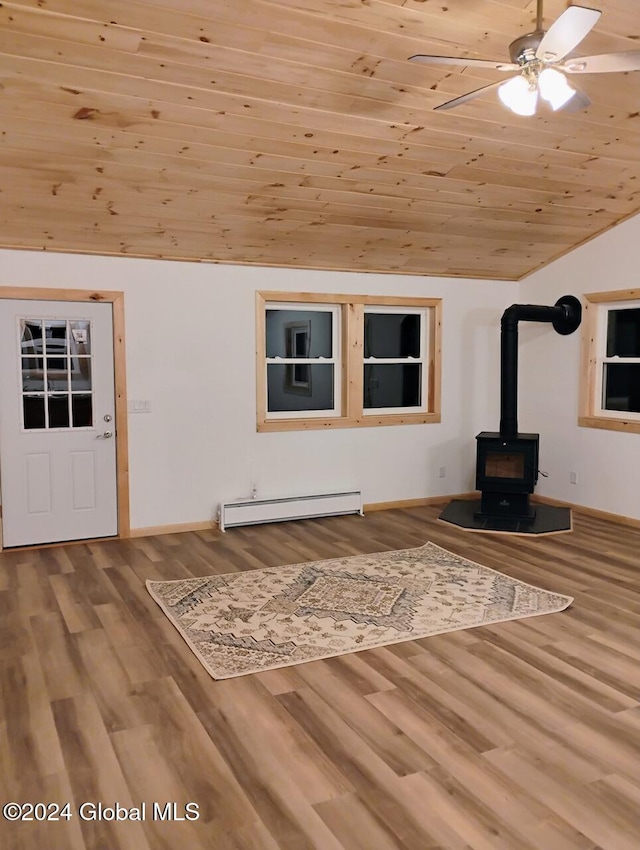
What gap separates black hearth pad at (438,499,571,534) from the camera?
5969 millimetres

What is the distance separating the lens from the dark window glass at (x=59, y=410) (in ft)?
18.2

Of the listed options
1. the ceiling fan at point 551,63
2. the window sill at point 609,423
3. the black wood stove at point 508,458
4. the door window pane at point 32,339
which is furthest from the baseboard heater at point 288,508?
the ceiling fan at point 551,63

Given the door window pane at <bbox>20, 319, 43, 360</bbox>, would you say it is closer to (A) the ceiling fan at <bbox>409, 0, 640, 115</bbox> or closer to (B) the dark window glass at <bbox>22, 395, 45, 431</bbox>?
(B) the dark window glass at <bbox>22, 395, 45, 431</bbox>

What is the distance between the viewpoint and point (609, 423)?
6457 mm

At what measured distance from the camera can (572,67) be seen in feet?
9.53

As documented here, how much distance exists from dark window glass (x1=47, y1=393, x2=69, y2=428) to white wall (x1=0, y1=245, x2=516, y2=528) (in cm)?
50

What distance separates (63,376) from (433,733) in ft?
13.2

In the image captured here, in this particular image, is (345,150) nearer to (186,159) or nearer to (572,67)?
(186,159)

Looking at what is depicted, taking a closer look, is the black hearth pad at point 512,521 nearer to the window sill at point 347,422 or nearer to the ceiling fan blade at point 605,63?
the window sill at point 347,422

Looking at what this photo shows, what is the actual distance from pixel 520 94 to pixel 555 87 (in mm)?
157

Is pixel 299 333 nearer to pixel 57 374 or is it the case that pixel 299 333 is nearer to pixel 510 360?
pixel 510 360

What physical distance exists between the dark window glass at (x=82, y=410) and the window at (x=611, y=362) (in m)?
4.49

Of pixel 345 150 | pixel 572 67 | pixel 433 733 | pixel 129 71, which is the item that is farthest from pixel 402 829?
pixel 345 150

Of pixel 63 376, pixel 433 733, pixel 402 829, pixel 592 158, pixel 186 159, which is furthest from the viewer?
pixel 63 376
